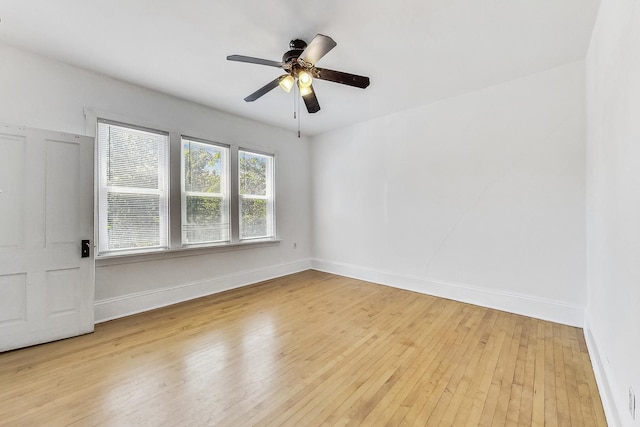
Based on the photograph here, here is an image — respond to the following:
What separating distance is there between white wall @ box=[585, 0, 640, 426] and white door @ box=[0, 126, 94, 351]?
4.20 m

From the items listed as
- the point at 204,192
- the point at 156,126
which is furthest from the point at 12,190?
the point at 204,192

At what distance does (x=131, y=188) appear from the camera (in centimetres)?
317

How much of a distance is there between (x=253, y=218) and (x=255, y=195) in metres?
0.41

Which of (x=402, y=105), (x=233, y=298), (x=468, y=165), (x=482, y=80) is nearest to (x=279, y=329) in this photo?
(x=233, y=298)

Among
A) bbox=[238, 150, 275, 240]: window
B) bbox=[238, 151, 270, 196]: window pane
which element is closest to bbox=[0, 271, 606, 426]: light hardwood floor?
bbox=[238, 150, 275, 240]: window

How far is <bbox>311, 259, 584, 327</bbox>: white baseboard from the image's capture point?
282 centimetres

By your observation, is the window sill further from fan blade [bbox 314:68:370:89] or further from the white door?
fan blade [bbox 314:68:370:89]

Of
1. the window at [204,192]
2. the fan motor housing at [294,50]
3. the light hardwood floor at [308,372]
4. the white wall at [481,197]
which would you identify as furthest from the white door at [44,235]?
the white wall at [481,197]

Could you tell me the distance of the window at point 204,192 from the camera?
3676mm

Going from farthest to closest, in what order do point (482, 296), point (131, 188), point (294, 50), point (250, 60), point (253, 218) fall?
1. point (253, 218)
2. point (482, 296)
3. point (131, 188)
4. point (294, 50)
5. point (250, 60)

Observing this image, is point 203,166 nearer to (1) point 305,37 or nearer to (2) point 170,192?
(2) point 170,192

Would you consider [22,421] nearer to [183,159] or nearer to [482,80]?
[183,159]

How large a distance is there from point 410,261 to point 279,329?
231 centimetres

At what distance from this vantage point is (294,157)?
5.18 metres
